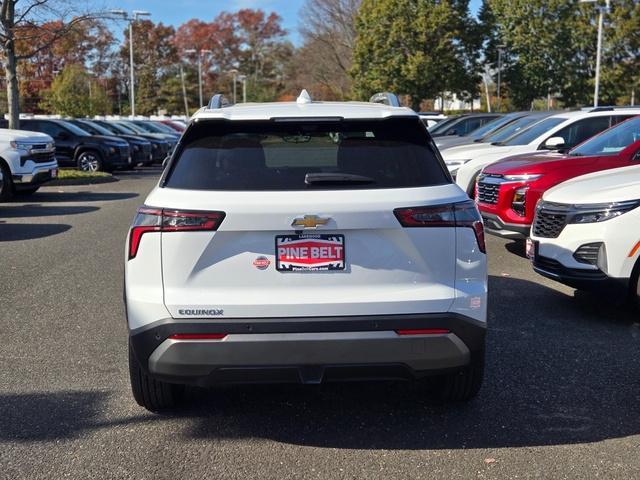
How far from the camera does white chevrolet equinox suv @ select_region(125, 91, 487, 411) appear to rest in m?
3.40

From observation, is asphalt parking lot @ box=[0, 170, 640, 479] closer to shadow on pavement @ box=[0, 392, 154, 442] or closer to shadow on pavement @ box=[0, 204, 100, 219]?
shadow on pavement @ box=[0, 392, 154, 442]

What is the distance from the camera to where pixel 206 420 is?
4133 millimetres

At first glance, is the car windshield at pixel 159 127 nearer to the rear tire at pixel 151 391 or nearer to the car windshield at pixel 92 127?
the car windshield at pixel 92 127

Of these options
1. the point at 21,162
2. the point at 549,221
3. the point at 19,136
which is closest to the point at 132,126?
the point at 19,136

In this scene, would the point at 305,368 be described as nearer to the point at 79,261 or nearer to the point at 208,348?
the point at 208,348

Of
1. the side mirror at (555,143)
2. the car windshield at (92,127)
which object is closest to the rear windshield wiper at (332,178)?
the side mirror at (555,143)

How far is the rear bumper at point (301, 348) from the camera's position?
340 centimetres

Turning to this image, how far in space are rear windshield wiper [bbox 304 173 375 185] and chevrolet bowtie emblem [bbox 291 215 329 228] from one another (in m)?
0.22

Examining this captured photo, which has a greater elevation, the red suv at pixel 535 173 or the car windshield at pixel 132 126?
the car windshield at pixel 132 126

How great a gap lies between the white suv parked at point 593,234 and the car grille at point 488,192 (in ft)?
7.33

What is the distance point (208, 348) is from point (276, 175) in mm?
897

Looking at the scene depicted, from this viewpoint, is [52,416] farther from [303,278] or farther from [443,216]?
[443,216]

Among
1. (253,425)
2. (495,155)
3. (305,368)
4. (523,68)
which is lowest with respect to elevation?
(253,425)

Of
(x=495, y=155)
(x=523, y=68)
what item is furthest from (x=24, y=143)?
(x=523, y=68)
